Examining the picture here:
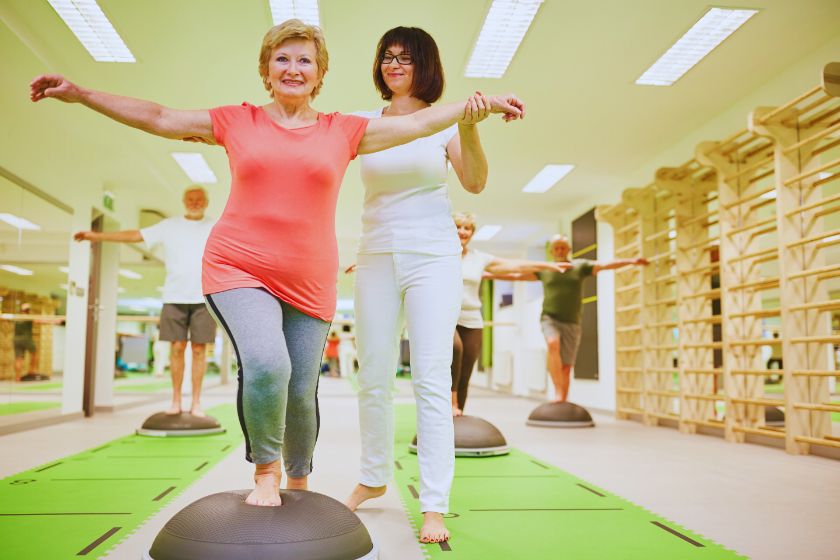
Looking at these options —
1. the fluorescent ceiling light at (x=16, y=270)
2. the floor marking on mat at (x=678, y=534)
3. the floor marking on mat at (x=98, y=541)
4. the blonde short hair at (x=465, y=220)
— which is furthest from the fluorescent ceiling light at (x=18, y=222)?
the floor marking on mat at (x=678, y=534)

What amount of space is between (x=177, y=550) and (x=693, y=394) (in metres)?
5.17

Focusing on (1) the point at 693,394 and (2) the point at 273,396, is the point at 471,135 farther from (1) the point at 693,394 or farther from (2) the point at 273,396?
(1) the point at 693,394

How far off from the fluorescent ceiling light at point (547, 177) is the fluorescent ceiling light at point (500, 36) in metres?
2.56

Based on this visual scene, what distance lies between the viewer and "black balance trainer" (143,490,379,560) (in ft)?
5.20

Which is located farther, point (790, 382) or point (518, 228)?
point (518, 228)

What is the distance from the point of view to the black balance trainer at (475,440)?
3.87 meters

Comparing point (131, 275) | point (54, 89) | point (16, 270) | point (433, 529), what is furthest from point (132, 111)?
point (131, 275)

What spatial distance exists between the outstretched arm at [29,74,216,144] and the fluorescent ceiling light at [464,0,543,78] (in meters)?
3.01

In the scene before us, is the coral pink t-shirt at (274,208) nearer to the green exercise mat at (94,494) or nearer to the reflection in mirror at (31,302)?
the green exercise mat at (94,494)

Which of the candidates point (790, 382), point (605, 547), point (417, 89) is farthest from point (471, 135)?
point (790, 382)

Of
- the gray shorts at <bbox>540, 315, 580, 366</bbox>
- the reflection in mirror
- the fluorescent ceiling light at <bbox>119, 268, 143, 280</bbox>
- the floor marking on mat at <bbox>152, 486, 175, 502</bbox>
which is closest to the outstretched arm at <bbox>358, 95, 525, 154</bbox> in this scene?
the floor marking on mat at <bbox>152, 486, 175, 502</bbox>

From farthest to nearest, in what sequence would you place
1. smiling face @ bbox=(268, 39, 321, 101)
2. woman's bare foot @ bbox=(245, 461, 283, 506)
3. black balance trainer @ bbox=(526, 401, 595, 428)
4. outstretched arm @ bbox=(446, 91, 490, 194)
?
black balance trainer @ bbox=(526, 401, 595, 428) < outstretched arm @ bbox=(446, 91, 490, 194) < smiling face @ bbox=(268, 39, 321, 101) < woman's bare foot @ bbox=(245, 461, 283, 506)

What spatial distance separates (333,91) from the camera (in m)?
5.73

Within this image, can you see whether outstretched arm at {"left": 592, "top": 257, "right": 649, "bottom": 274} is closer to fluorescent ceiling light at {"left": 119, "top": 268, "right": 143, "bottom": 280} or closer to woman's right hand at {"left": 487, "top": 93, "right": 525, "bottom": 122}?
woman's right hand at {"left": 487, "top": 93, "right": 525, "bottom": 122}
